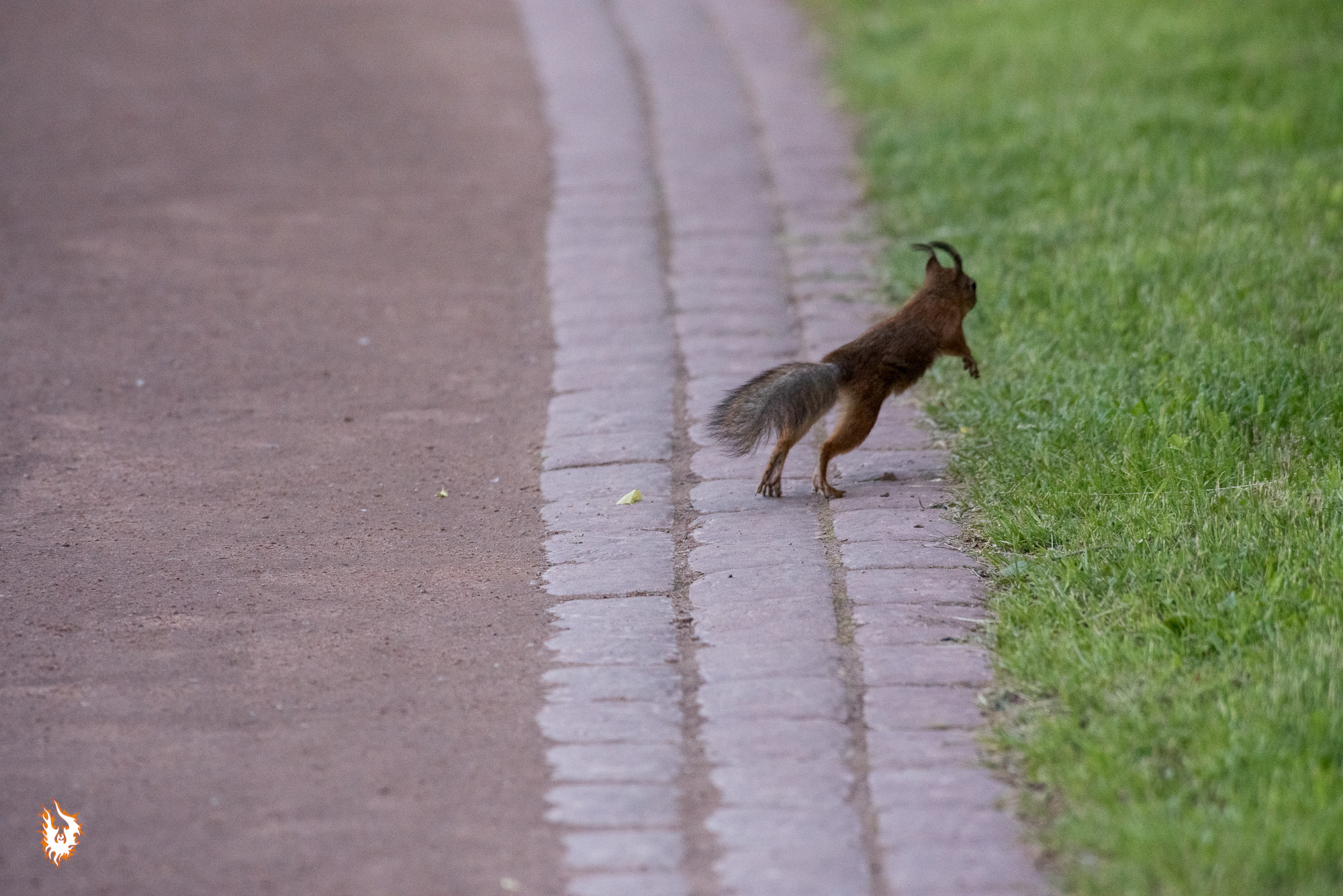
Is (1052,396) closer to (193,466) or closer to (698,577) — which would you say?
(698,577)

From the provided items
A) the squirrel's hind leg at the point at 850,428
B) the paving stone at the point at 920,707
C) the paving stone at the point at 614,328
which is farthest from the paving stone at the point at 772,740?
the paving stone at the point at 614,328

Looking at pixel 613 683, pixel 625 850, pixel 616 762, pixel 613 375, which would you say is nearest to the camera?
pixel 625 850

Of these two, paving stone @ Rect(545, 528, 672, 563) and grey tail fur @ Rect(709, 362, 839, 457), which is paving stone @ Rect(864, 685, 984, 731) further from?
grey tail fur @ Rect(709, 362, 839, 457)

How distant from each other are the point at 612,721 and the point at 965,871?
93cm

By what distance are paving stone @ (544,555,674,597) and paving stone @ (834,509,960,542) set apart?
22.2 inches

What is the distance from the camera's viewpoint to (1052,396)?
201 inches

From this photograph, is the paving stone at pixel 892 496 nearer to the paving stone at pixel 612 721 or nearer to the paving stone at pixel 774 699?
the paving stone at pixel 774 699

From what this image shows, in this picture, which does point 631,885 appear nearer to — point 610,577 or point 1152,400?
point 610,577

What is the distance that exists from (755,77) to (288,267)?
13.3ft

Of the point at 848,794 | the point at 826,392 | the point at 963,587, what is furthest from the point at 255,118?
the point at 848,794

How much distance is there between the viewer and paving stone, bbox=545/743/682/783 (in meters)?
3.25

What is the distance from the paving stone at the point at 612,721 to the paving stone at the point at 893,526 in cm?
107

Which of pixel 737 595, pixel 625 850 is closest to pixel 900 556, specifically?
pixel 737 595

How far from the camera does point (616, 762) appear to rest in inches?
130
